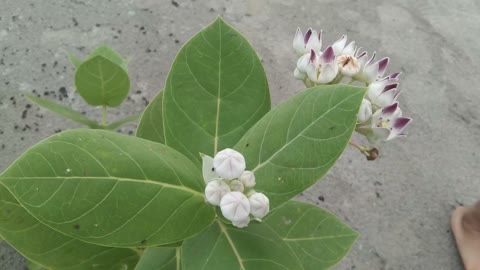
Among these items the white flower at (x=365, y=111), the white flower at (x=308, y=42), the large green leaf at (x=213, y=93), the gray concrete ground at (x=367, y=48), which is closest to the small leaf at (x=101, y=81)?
the large green leaf at (x=213, y=93)

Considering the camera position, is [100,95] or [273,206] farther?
[100,95]

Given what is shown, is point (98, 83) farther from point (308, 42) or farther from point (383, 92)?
point (383, 92)

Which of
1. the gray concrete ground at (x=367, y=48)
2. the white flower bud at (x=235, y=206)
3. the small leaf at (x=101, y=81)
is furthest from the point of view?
the gray concrete ground at (x=367, y=48)

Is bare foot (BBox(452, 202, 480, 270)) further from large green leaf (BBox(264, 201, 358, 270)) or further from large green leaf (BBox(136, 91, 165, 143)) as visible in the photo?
large green leaf (BBox(136, 91, 165, 143))

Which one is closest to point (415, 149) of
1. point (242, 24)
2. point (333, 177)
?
point (333, 177)

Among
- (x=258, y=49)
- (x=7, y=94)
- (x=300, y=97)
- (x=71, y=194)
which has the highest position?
(x=300, y=97)

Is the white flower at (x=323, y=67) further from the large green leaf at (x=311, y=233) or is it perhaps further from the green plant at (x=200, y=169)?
the large green leaf at (x=311, y=233)

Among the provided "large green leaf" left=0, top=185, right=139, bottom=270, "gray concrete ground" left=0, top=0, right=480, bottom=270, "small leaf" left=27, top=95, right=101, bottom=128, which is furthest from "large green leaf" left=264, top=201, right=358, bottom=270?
"gray concrete ground" left=0, top=0, right=480, bottom=270

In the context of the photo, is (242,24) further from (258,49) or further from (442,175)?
(442,175)
